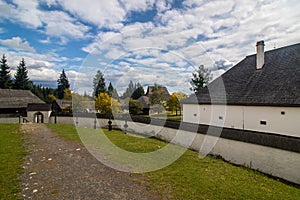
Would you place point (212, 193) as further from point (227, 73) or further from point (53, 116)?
point (53, 116)

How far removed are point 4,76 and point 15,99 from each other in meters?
19.4

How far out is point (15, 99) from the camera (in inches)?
953

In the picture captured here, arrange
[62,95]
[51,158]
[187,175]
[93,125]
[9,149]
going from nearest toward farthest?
[187,175] → [51,158] → [9,149] → [93,125] → [62,95]

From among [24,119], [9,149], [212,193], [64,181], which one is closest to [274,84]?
[212,193]

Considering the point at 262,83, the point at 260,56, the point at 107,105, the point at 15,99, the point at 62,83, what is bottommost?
the point at 107,105

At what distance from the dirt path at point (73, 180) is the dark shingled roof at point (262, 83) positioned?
9517mm

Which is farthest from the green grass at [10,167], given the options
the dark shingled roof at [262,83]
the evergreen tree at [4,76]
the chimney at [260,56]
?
the evergreen tree at [4,76]

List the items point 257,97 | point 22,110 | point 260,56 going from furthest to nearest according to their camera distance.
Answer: point 22,110
point 260,56
point 257,97

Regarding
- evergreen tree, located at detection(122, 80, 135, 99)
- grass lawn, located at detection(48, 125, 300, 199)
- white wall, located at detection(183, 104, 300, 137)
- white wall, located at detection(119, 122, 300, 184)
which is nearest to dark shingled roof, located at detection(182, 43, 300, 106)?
white wall, located at detection(183, 104, 300, 137)

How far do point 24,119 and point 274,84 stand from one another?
23380 millimetres

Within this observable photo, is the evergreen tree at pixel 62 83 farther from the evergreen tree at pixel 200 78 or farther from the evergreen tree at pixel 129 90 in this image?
the evergreen tree at pixel 200 78

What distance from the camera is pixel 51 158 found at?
720 cm

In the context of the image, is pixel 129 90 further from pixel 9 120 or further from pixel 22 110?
pixel 22 110

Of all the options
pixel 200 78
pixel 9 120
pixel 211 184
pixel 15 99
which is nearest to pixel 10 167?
pixel 211 184
